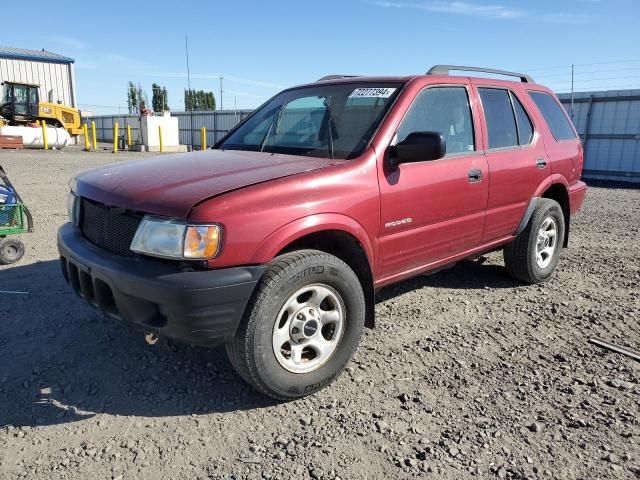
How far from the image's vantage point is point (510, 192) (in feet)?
14.1

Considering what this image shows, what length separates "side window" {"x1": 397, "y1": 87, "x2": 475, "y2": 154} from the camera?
3512mm

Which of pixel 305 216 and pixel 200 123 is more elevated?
pixel 200 123

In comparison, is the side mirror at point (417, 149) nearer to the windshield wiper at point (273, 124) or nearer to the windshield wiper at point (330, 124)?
the windshield wiper at point (330, 124)

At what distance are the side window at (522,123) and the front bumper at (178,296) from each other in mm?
3047

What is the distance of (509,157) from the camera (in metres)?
4.23

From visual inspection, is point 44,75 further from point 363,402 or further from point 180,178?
point 363,402

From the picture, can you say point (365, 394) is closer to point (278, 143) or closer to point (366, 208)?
point (366, 208)

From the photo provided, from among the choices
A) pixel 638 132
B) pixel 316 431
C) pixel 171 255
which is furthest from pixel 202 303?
pixel 638 132

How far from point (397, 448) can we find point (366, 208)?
1365mm

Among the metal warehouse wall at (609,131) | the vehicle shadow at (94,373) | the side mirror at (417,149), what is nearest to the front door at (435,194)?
the side mirror at (417,149)

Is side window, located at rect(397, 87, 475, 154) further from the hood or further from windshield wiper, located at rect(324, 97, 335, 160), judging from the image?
the hood

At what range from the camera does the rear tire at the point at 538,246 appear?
4672 millimetres

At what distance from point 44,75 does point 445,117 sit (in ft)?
134

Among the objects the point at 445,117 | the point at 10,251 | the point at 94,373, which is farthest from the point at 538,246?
the point at 10,251
